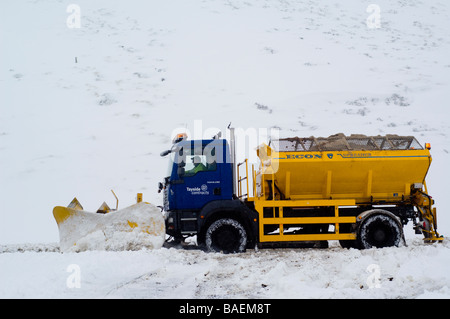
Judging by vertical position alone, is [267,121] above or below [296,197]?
above

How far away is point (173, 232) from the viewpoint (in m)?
9.91

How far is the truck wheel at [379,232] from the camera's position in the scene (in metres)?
9.66

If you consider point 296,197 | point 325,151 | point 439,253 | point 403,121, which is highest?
point 403,121

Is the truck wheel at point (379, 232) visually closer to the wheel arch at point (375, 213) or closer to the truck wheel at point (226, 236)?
the wheel arch at point (375, 213)

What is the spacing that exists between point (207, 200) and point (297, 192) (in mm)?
1996

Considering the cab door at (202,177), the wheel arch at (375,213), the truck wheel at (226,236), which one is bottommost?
the truck wheel at (226,236)

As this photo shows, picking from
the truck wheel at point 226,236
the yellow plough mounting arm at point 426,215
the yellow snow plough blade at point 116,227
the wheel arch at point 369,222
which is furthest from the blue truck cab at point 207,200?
the yellow plough mounting arm at point 426,215

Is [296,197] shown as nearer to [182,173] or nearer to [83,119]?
[182,173]

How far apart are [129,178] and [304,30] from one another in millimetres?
23987

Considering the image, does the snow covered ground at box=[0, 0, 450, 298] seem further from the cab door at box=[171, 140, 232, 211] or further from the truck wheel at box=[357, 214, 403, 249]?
the cab door at box=[171, 140, 232, 211]

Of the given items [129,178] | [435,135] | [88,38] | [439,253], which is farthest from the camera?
[88,38]

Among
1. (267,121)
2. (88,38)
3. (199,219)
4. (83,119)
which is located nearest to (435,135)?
(267,121)

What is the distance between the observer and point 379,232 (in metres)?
9.76

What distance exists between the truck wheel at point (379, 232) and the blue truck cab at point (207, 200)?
234 centimetres
